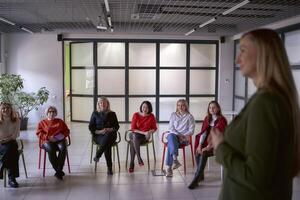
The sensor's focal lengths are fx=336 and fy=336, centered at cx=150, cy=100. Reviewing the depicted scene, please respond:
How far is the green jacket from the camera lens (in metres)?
1.16

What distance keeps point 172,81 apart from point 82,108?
276cm

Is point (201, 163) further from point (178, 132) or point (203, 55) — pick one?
point (203, 55)

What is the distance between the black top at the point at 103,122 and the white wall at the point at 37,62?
187 inches

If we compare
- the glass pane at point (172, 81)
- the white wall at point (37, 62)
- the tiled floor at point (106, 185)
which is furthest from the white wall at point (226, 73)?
the tiled floor at point (106, 185)

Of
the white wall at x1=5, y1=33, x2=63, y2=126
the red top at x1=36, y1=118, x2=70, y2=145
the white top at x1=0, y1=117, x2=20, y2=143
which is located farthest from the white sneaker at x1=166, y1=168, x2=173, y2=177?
the white wall at x1=5, y1=33, x2=63, y2=126

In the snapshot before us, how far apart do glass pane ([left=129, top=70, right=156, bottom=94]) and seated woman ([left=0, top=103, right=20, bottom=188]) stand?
541 centimetres

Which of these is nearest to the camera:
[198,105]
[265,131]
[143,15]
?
[265,131]

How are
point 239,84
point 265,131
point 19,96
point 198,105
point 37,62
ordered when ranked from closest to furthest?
point 265,131 → point 19,96 → point 37,62 → point 239,84 → point 198,105

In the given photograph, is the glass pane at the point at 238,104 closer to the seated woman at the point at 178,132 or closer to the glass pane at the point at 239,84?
the glass pane at the point at 239,84

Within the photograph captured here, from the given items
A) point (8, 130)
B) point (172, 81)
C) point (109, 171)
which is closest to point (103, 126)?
point (109, 171)

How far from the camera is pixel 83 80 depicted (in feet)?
32.0

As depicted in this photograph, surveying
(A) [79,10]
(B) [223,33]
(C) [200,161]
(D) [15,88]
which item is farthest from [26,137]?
(B) [223,33]

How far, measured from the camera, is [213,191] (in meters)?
4.19

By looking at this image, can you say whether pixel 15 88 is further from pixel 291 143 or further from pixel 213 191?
pixel 291 143
